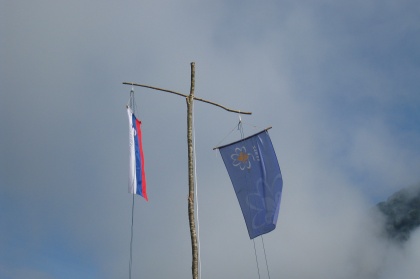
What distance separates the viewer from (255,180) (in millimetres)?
15984

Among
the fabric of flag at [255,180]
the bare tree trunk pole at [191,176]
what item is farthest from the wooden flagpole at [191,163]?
the fabric of flag at [255,180]

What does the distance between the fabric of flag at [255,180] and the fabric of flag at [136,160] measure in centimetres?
292

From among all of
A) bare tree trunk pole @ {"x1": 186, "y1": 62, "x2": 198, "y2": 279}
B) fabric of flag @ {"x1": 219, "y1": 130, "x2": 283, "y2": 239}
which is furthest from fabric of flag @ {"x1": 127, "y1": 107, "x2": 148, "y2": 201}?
fabric of flag @ {"x1": 219, "y1": 130, "x2": 283, "y2": 239}

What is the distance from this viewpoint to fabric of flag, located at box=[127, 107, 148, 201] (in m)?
15.7

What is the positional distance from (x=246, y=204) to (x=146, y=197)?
3373 millimetres

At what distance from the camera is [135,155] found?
16375 millimetres

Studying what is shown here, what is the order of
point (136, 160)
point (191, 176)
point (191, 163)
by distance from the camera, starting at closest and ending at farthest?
point (191, 176)
point (191, 163)
point (136, 160)

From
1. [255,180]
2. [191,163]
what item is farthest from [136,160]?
[255,180]

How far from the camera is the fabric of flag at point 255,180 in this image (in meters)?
15.2

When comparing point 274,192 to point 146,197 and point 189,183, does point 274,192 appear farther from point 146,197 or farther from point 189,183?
point 146,197

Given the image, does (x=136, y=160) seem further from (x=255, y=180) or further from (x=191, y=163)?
(x=255, y=180)

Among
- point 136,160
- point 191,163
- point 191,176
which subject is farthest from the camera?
point 136,160

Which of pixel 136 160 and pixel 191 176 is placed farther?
pixel 136 160

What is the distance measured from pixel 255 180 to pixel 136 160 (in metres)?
4.18
